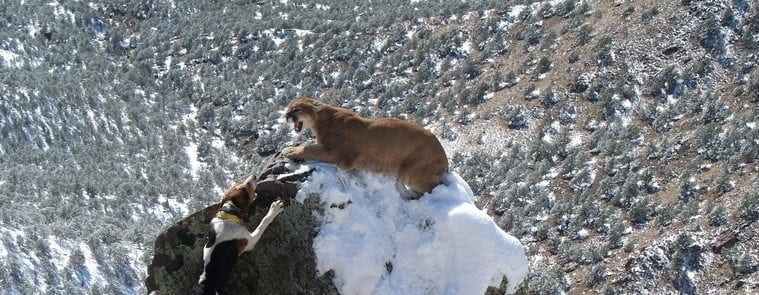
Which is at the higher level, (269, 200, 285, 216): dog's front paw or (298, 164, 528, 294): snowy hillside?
(269, 200, 285, 216): dog's front paw

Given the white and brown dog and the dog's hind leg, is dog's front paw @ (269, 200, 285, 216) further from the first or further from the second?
the white and brown dog

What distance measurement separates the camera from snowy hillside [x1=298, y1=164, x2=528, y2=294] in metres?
9.22

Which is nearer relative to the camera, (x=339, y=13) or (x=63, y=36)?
(x=63, y=36)

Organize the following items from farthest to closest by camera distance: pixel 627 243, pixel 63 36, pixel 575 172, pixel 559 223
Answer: pixel 63 36
pixel 575 172
pixel 559 223
pixel 627 243

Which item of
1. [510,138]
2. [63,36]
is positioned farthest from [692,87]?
[63,36]

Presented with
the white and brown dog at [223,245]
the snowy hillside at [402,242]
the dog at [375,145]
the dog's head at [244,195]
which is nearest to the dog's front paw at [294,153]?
the dog at [375,145]

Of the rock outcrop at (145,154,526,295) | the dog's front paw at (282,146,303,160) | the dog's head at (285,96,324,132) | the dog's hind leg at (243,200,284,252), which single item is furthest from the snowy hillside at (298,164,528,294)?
the dog's head at (285,96,324,132)

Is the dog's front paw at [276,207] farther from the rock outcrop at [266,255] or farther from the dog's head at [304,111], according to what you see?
the dog's head at [304,111]

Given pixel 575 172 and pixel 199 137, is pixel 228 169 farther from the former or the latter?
pixel 575 172

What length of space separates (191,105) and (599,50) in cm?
1635

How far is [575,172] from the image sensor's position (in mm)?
27797

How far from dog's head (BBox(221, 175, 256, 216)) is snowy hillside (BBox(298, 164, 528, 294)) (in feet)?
1.72

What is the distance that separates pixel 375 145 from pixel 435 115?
23.6 m

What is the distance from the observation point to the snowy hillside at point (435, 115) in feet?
76.3
